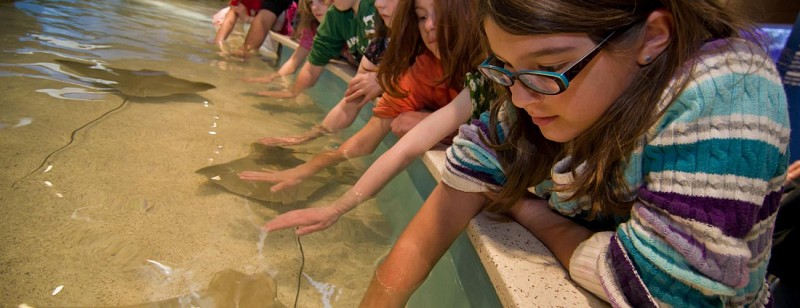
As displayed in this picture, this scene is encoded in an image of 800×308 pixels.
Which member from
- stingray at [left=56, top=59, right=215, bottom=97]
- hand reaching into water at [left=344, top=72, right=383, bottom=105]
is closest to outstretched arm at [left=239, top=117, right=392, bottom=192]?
hand reaching into water at [left=344, top=72, right=383, bottom=105]

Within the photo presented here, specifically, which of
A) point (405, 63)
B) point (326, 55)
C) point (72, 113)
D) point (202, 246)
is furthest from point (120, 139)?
point (326, 55)

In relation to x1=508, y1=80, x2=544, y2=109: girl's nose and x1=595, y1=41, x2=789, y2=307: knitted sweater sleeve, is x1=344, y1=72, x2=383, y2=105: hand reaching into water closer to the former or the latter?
x1=508, y1=80, x2=544, y2=109: girl's nose

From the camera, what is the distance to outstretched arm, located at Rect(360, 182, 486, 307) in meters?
1.17

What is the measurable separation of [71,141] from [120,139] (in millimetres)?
181

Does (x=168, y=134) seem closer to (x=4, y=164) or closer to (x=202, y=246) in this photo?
(x=4, y=164)

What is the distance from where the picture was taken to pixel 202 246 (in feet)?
4.51

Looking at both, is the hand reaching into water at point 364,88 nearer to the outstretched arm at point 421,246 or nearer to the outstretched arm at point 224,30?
the outstretched arm at point 421,246

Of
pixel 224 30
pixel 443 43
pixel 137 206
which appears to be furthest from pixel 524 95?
pixel 224 30

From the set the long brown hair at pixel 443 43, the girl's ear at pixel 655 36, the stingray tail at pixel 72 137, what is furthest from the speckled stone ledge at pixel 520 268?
the stingray tail at pixel 72 137

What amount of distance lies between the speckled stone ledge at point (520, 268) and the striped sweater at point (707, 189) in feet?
0.37

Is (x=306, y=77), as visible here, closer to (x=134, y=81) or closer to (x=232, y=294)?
(x=134, y=81)

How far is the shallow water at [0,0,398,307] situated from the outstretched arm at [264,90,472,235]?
69mm

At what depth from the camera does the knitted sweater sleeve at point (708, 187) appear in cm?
72

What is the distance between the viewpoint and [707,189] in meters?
0.73
